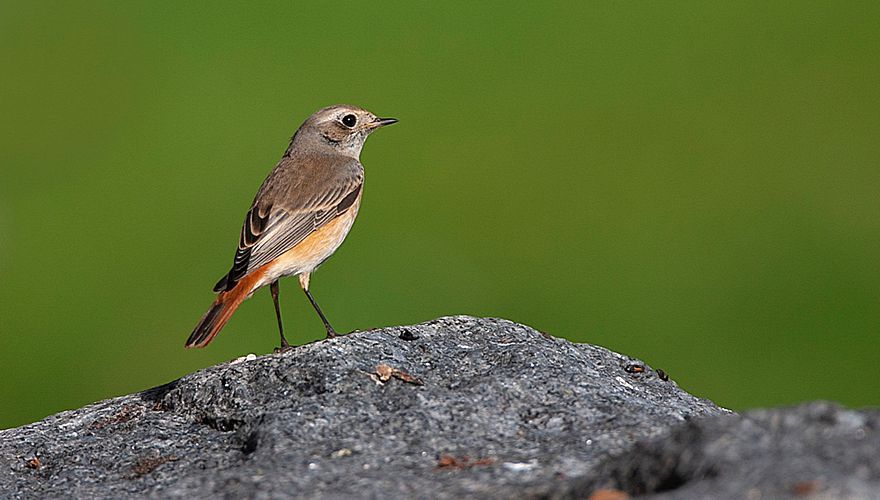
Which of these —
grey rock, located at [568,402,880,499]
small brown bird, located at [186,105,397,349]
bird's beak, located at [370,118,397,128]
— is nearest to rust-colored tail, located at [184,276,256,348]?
small brown bird, located at [186,105,397,349]

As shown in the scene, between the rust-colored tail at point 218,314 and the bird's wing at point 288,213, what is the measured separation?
70mm

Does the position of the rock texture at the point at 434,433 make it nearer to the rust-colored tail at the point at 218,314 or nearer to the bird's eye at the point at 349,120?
the rust-colored tail at the point at 218,314

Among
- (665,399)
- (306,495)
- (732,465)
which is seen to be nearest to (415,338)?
(665,399)

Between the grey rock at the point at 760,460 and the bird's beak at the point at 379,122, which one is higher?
the bird's beak at the point at 379,122

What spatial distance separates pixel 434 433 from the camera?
4.80 m

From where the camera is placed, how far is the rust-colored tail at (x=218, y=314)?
737 centimetres

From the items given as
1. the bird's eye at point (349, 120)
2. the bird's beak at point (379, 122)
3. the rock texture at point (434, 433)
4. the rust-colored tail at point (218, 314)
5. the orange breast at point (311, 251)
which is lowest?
the rock texture at point (434, 433)

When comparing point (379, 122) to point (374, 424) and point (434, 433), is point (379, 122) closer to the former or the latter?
point (374, 424)

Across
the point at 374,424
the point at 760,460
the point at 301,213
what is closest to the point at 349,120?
→ the point at 301,213

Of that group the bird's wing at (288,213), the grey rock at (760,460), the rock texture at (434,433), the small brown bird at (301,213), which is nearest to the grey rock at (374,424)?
the rock texture at (434,433)

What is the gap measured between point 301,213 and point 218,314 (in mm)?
1151

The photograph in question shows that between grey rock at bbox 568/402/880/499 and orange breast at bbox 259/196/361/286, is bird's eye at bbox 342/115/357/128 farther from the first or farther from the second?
grey rock at bbox 568/402/880/499

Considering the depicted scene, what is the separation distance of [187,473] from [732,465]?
2285mm

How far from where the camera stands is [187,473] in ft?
15.8
